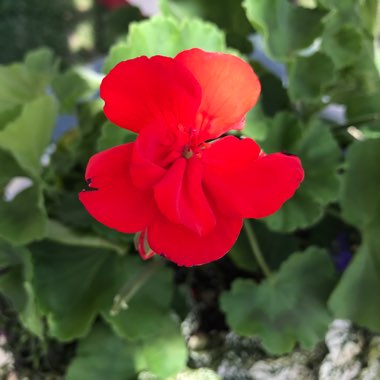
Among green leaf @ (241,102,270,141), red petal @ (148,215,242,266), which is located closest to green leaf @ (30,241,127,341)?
green leaf @ (241,102,270,141)

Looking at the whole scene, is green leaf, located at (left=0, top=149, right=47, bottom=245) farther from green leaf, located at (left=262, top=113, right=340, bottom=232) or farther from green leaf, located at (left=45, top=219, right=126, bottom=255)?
green leaf, located at (left=262, top=113, right=340, bottom=232)

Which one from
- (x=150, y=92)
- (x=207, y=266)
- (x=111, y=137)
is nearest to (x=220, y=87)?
(x=150, y=92)

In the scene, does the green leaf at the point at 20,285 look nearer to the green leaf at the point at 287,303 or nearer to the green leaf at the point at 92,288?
the green leaf at the point at 92,288

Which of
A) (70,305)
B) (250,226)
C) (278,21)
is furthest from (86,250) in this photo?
(278,21)

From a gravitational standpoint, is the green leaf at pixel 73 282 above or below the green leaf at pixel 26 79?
below

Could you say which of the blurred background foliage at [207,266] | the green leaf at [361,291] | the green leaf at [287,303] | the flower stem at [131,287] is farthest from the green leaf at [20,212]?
the green leaf at [361,291]

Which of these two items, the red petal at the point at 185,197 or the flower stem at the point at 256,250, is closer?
the red petal at the point at 185,197
